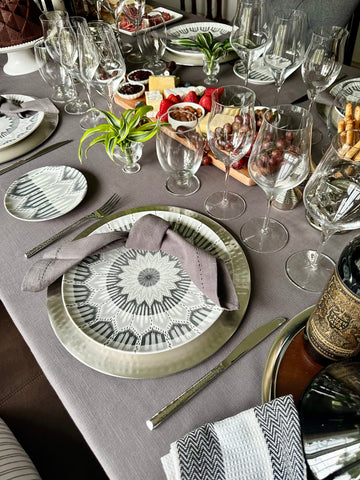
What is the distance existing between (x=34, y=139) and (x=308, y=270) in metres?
0.66

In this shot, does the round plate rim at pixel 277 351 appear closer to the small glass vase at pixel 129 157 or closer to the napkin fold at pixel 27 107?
the small glass vase at pixel 129 157

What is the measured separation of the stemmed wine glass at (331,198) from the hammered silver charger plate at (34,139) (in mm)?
616

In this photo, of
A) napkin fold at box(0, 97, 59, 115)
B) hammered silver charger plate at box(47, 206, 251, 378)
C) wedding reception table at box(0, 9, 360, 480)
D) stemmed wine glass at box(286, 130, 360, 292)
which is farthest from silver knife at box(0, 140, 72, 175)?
stemmed wine glass at box(286, 130, 360, 292)

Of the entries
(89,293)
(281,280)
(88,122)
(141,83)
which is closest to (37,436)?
(89,293)

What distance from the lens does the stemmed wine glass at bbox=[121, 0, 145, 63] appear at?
3.46 feet

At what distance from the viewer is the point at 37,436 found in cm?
73

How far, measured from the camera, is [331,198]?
1.54ft

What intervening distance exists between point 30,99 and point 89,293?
66cm

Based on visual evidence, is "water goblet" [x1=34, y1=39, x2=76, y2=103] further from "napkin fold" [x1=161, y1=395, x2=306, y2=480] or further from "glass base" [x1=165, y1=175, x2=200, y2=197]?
"napkin fold" [x1=161, y1=395, x2=306, y2=480]

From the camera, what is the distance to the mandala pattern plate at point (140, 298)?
1.51 ft

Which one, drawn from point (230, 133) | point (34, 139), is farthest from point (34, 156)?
point (230, 133)

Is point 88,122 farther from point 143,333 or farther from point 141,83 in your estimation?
point 143,333

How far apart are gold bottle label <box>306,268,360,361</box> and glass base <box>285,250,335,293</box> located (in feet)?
0.44

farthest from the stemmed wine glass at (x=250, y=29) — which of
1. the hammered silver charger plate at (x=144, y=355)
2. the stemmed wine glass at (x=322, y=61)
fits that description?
the hammered silver charger plate at (x=144, y=355)
